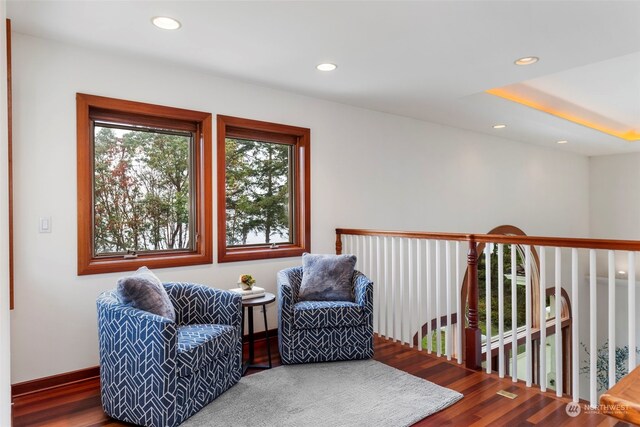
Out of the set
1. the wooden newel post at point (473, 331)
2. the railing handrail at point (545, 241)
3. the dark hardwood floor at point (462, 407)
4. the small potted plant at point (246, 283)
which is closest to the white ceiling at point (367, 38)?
the railing handrail at point (545, 241)

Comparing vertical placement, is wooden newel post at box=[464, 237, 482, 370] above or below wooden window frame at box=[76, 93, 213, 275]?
below

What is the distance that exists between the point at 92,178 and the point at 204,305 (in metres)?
1.31

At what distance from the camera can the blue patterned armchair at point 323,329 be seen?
3.08 m

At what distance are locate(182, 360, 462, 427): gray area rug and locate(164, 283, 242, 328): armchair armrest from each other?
1.60ft

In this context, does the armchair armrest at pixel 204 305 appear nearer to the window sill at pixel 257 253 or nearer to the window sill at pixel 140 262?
the window sill at pixel 140 262

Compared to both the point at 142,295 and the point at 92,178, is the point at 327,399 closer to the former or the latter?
the point at 142,295

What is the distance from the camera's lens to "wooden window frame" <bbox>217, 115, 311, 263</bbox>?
3.54 m

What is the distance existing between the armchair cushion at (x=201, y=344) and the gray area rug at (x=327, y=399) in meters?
0.30

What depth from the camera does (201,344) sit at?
236cm

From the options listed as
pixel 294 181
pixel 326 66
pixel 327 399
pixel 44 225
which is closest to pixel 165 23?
pixel 326 66

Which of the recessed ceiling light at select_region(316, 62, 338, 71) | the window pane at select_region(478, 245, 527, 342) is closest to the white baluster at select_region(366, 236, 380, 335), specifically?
the recessed ceiling light at select_region(316, 62, 338, 71)

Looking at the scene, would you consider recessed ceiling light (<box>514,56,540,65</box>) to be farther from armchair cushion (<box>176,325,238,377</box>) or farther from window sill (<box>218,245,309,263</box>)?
armchair cushion (<box>176,325,238,377</box>)

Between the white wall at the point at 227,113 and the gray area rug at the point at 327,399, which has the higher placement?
the white wall at the point at 227,113

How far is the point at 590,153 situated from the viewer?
7746 millimetres
